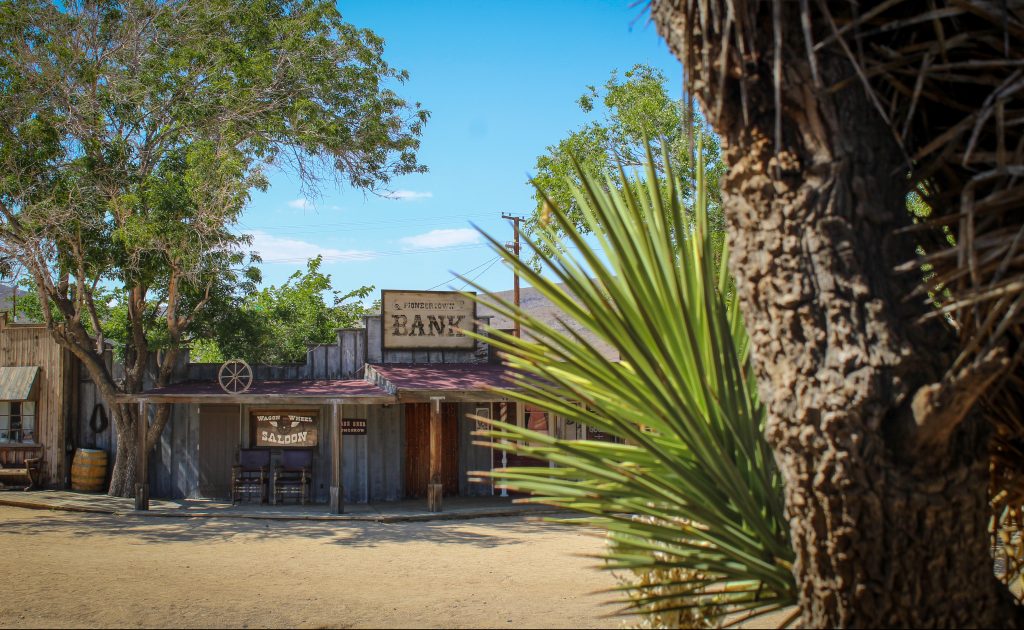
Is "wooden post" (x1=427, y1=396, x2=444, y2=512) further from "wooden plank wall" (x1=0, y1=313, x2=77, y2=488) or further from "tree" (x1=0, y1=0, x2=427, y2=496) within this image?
"wooden plank wall" (x1=0, y1=313, x2=77, y2=488)

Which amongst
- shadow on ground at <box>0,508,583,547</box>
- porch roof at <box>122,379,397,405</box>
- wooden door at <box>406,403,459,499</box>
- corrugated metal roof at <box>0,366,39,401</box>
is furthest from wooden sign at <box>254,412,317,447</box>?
corrugated metal roof at <box>0,366,39,401</box>

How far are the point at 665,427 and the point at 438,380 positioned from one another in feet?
42.4

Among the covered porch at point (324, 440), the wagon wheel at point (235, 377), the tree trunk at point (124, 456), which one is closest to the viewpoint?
the wagon wheel at point (235, 377)

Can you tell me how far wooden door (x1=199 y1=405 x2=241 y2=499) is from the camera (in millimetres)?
16438

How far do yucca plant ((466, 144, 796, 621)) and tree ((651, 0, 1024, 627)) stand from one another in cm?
17

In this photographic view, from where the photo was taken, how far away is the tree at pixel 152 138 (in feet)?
45.5

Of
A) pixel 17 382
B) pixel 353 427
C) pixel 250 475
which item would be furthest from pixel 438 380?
pixel 17 382

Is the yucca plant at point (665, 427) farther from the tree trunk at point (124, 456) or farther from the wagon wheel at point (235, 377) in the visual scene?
the tree trunk at point (124, 456)

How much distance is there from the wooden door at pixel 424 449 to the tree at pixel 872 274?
600 inches

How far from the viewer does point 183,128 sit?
15.4 m

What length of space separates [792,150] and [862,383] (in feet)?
2.01

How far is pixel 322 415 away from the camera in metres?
16.4

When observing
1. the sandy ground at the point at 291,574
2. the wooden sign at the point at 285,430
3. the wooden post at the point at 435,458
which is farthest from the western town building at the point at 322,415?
the sandy ground at the point at 291,574

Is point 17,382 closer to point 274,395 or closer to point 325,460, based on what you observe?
point 274,395
